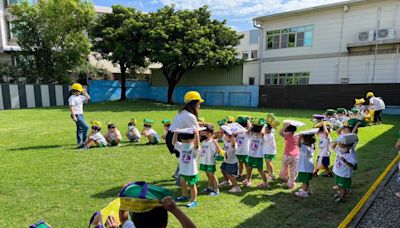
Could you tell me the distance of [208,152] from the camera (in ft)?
15.3

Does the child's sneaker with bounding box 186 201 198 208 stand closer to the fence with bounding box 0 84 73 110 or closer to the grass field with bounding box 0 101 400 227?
the grass field with bounding box 0 101 400 227

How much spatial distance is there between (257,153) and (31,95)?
21.4 metres

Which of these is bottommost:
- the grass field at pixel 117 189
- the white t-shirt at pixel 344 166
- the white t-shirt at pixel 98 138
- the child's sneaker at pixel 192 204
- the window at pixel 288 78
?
the grass field at pixel 117 189

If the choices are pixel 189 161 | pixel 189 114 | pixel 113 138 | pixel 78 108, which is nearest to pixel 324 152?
pixel 189 161

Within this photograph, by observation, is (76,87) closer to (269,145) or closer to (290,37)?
(269,145)

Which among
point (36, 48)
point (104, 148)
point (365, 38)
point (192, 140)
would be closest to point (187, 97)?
point (192, 140)

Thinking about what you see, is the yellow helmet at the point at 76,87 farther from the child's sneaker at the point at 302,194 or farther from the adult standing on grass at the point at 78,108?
the child's sneaker at the point at 302,194

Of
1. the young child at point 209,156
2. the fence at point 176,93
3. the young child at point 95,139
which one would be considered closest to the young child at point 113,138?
the young child at point 95,139

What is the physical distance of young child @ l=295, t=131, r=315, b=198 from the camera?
4527mm

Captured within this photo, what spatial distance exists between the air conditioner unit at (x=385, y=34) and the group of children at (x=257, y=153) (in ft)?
54.8

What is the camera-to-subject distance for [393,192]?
4609 mm

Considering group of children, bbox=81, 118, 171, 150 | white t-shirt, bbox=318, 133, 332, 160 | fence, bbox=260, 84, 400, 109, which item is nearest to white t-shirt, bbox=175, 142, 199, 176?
white t-shirt, bbox=318, 133, 332, 160

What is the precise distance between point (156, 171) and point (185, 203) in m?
1.81

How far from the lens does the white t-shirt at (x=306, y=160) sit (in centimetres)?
452
